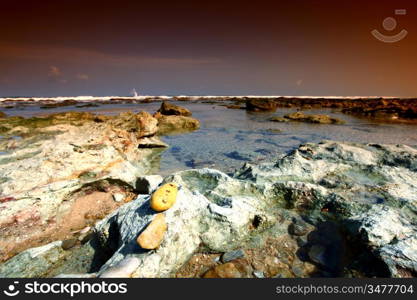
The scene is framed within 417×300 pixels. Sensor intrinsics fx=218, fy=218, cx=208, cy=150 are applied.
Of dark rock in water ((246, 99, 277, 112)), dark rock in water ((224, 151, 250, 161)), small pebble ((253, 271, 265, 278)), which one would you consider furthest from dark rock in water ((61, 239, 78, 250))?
dark rock in water ((246, 99, 277, 112))

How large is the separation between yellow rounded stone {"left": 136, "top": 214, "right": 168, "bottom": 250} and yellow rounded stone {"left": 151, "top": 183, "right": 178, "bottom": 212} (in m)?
0.28

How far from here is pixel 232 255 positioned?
12.3 feet

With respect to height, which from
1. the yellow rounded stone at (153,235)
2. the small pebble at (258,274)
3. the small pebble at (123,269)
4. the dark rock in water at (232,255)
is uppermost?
the yellow rounded stone at (153,235)

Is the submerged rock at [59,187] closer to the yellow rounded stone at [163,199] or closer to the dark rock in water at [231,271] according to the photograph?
the yellow rounded stone at [163,199]

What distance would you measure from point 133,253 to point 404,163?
8.30 meters

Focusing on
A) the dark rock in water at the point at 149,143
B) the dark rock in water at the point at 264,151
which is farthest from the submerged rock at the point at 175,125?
the dark rock in water at the point at 264,151

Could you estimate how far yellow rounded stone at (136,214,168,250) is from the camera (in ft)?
10.7

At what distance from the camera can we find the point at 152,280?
9.57 feet

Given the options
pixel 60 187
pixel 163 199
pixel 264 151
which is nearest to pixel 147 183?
pixel 60 187

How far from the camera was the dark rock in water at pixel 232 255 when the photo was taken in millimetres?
3678

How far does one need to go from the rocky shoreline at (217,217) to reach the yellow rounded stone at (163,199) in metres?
0.13

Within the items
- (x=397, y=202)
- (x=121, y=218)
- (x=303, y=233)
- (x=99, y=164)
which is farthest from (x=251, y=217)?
(x=99, y=164)

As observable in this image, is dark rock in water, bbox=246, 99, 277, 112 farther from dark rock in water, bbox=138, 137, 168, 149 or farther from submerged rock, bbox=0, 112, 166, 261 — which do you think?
submerged rock, bbox=0, 112, 166, 261

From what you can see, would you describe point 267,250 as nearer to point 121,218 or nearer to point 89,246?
point 121,218
